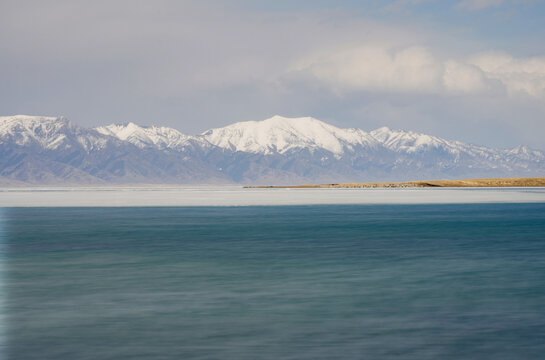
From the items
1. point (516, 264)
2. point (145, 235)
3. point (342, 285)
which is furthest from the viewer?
point (145, 235)

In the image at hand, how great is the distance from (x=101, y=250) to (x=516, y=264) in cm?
1964

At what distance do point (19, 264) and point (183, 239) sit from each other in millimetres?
13546

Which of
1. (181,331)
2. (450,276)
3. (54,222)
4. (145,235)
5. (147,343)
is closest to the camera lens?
(147,343)

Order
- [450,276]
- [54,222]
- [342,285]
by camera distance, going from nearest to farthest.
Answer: [342,285], [450,276], [54,222]

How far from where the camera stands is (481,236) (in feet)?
142

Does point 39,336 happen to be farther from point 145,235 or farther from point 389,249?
point 145,235

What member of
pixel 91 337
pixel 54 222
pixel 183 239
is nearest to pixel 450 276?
pixel 91 337

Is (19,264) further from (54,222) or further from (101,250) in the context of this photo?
(54,222)

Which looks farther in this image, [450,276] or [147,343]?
[450,276]

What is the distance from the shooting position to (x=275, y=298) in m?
20.8

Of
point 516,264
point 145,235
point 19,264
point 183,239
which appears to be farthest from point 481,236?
point 19,264

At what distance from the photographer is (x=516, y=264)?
95.1 feet

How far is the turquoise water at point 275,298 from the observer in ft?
48.6

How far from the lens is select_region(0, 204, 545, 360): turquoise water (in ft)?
48.6
